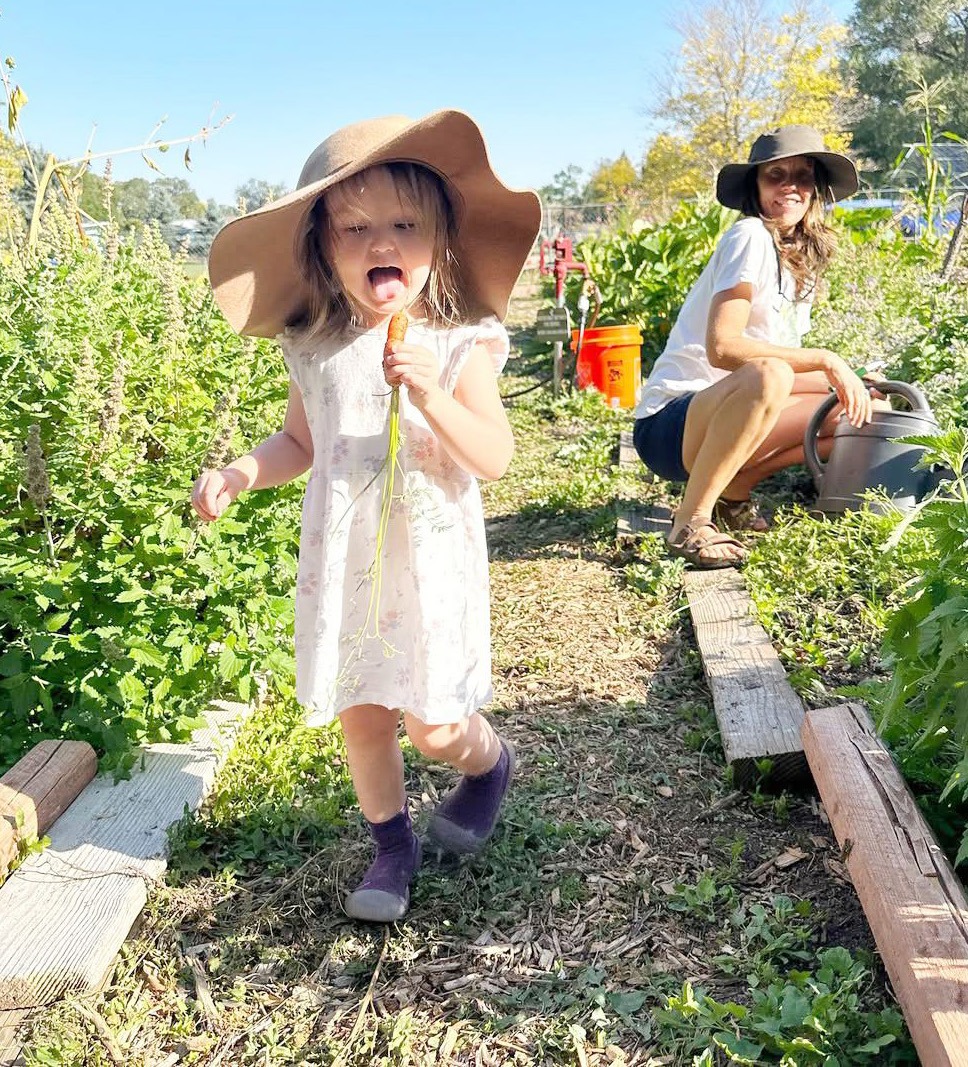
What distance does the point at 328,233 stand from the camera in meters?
1.89

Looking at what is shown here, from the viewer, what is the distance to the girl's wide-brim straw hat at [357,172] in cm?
172

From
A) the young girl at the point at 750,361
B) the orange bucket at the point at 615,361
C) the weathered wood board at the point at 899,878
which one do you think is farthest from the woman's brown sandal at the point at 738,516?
the orange bucket at the point at 615,361

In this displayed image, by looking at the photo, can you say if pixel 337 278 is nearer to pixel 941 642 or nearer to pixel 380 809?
pixel 380 809

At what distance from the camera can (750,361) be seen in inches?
146

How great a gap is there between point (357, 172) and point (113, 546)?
1154mm

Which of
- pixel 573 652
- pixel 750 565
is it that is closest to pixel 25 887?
pixel 573 652

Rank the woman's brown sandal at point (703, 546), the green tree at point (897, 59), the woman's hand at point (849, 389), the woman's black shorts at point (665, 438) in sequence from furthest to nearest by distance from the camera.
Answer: the green tree at point (897, 59) → the woman's black shorts at point (665, 438) → the woman's brown sandal at point (703, 546) → the woman's hand at point (849, 389)

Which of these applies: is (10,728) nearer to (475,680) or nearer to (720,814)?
(475,680)

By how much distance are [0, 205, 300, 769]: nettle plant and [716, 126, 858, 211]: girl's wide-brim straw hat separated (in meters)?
2.33

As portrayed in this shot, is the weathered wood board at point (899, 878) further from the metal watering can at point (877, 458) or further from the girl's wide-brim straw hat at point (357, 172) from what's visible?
the metal watering can at point (877, 458)

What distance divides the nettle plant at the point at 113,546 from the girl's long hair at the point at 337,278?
49cm

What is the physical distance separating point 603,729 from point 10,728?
1.64 metres

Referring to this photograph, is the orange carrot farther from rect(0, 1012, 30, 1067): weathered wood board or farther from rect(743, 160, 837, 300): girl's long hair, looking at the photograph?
rect(743, 160, 837, 300): girl's long hair

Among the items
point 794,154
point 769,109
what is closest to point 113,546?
point 794,154
